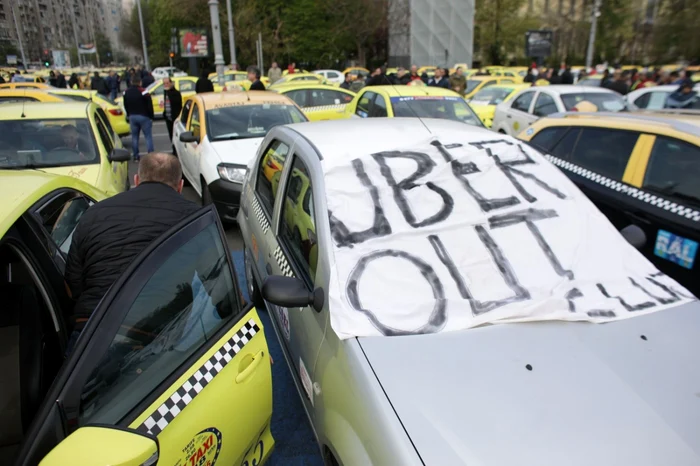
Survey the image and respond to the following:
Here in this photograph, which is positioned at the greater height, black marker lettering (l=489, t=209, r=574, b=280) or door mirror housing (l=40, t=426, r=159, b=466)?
black marker lettering (l=489, t=209, r=574, b=280)

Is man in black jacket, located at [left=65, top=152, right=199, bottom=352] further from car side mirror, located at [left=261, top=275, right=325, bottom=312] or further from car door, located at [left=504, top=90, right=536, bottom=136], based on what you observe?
car door, located at [left=504, top=90, right=536, bottom=136]

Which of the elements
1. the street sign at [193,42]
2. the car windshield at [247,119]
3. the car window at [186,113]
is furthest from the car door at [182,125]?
the street sign at [193,42]

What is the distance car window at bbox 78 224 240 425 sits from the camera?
1.52 m

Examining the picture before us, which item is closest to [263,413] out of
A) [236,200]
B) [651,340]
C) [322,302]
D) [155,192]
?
[322,302]

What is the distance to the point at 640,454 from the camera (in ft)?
4.84

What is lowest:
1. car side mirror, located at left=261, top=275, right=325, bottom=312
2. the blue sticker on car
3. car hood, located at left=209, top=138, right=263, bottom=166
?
the blue sticker on car

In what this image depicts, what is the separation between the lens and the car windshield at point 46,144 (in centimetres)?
496

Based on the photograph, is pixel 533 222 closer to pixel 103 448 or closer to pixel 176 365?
pixel 176 365

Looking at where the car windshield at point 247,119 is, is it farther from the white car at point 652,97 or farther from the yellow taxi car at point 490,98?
the white car at point 652,97

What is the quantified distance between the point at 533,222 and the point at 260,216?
183 centimetres

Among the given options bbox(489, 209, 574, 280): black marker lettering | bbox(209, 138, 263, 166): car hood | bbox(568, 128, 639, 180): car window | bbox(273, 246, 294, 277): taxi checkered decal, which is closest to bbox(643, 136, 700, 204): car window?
bbox(568, 128, 639, 180): car window

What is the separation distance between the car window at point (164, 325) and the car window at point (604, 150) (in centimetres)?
352

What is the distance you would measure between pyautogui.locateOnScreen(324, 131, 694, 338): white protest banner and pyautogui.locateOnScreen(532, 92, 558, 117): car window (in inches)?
283

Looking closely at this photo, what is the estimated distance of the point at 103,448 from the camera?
4.16 feet
